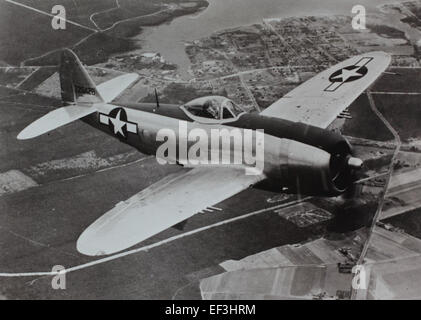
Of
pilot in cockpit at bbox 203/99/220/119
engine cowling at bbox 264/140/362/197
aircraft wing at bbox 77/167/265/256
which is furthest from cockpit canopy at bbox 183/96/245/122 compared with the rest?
engine cowling at bbox 264/140/362/197

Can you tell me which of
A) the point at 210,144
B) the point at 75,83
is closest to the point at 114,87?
the point at 75,83

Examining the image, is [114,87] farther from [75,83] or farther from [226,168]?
[226,168]

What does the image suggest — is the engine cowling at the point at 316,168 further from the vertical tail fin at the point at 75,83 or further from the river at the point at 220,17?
the river at the point at 220,17

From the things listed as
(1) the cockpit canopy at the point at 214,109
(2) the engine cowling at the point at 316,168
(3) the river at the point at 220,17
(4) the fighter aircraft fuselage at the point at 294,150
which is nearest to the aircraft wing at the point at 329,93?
(1) the cockpit canopy at the point at 214,109

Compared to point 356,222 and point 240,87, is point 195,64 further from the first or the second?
point 356,222
